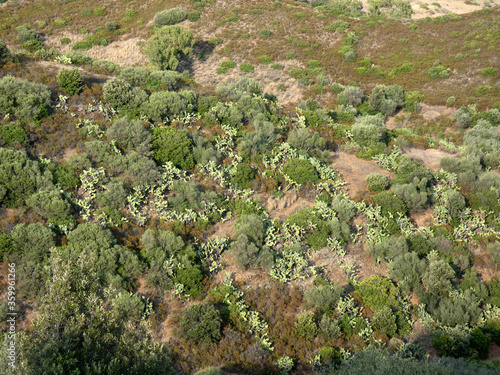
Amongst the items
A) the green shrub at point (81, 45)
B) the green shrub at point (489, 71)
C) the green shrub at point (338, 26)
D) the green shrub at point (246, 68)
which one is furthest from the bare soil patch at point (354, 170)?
the green shrub at point (81, 45)

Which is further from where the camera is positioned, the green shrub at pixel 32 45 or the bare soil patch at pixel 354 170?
the green shrub at pixel 32 45

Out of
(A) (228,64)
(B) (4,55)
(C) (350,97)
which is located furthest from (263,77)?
(B) (4,55)

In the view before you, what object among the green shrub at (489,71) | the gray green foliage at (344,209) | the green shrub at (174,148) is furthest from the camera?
the green shrub at (489,71)

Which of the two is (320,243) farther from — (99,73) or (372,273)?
(99,73)

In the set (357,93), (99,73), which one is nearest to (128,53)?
(99,73)

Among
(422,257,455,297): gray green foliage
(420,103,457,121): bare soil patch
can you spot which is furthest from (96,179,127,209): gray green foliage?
(420,103,457,121): bare soil patch

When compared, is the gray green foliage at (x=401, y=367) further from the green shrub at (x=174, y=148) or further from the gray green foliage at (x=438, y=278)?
the green shrub at (x=174, y=148)
